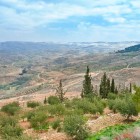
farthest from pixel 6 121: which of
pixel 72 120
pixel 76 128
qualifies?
pixel 76 128

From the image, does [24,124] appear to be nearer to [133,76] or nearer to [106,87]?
[106,87]

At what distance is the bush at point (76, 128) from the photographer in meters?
26.6

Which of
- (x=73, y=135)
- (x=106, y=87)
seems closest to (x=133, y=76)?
(x=106, y=87)

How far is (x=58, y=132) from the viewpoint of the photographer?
3172 cm

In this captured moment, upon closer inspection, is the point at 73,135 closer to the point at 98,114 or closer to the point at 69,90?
the point at 98,114

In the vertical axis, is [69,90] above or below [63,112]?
below

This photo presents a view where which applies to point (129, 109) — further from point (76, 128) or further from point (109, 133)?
point (109, 133)

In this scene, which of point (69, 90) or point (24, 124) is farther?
point (69, 90)

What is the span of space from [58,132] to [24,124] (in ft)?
31.6

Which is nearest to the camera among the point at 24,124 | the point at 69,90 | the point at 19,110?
the point at 24,124

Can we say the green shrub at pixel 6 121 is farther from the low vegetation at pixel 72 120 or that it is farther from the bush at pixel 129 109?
the bush at pixel 129 109

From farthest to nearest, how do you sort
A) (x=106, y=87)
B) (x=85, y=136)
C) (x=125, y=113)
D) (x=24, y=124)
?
(x=106, y=87)
(x=24, y=124)
(x=125, y=113)
(x=85, y=136)

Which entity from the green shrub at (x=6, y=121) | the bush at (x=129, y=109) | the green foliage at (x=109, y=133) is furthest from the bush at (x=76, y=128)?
the green shrub at (x=6, y=121)

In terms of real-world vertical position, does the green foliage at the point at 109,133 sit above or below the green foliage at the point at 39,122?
above
